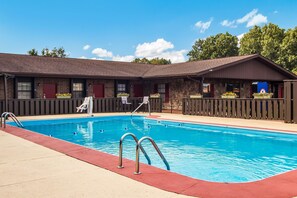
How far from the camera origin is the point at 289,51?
38.5m

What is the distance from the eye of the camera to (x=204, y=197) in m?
3.77

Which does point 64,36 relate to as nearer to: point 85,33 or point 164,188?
point 85,33

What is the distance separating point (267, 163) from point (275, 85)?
21.4 metres

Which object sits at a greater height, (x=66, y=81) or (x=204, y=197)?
(x=66, y=81)

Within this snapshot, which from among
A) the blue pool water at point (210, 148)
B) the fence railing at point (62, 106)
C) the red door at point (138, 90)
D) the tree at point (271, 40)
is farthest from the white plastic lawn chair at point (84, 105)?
the tree at point (271, 40)

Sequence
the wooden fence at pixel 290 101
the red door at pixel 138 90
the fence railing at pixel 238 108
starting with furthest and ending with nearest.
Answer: the red door at pixel 138 90
the fence railing at pixel 238 108
the wooden fence at pixel 290 101

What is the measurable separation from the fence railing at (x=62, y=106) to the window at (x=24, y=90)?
1.53 meters

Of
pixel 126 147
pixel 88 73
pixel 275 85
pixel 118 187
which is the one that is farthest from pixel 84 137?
pixel 275 85

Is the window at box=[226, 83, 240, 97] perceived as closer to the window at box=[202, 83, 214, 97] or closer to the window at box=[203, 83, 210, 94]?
the window at box=[202, 83, 214, 97]

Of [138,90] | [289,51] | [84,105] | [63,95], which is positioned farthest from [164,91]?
[289,51]

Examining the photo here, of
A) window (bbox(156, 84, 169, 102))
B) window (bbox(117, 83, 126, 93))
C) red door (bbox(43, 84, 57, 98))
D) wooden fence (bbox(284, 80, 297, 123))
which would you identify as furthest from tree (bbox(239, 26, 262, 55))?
wooden fence (bbox(284, 80, 297, 123))

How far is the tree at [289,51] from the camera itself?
125 ft

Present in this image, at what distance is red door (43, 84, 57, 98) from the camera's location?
20547 mm

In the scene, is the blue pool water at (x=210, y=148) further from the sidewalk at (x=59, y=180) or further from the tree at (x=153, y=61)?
the tree at (x=153, y=61)
